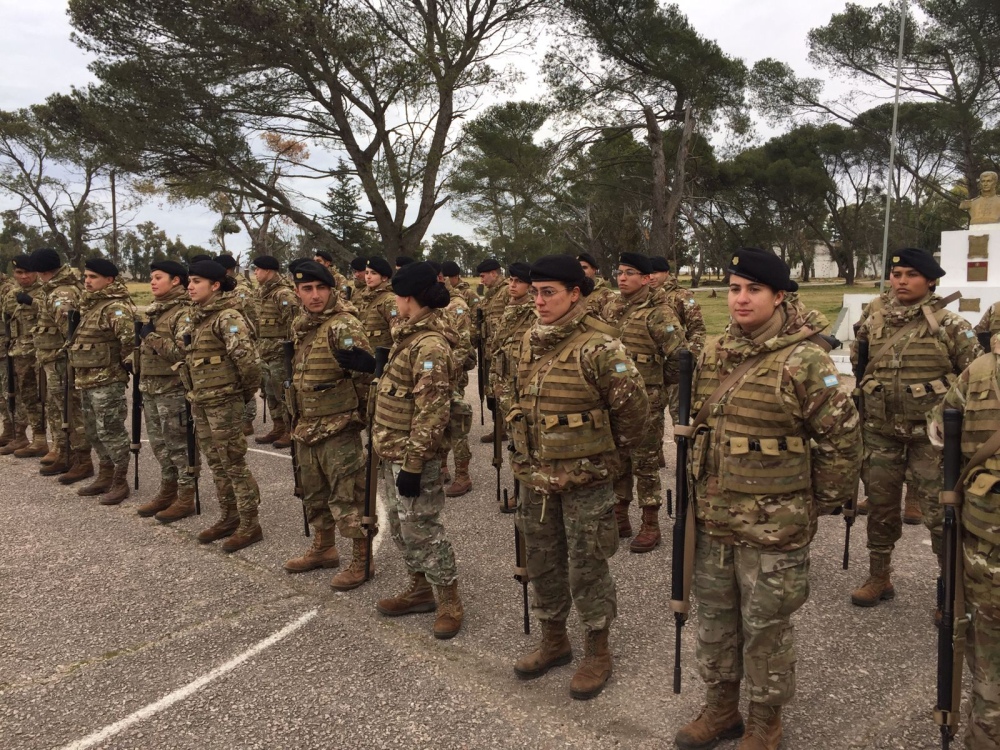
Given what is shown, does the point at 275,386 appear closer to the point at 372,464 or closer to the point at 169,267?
the point at 169,267

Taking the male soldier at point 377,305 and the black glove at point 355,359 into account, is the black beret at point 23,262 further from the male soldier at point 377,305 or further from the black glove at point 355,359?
the black glove at point 355,359

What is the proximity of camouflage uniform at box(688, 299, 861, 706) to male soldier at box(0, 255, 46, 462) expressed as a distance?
336 inches

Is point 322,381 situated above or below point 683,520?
above

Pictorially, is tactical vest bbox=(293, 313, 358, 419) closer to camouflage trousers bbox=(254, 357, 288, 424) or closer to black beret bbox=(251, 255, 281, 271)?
camouflage trousers bbox=(254, 357, 288, 424)

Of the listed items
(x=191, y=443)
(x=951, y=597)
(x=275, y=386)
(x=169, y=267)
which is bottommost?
(x=951, y=597)

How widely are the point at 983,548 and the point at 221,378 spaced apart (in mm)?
5160

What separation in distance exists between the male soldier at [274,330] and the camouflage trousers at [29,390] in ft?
8.97

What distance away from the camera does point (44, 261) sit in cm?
793

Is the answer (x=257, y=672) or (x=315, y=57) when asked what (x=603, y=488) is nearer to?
(x=257, y=672)

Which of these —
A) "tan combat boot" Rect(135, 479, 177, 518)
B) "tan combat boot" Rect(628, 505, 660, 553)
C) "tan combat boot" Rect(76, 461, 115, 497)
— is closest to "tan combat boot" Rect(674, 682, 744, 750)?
"tan combat boot" Rect(628, 505, 660, 553)

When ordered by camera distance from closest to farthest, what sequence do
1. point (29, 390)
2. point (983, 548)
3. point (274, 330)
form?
point (983, 548) → point (29, 390) → point (274, 330)

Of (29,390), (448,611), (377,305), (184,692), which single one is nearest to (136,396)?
(377,305)

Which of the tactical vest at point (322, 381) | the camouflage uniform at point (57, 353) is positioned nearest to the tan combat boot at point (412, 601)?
the tactical vest at point (322, 381)

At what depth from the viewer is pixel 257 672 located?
3754 millimetres
